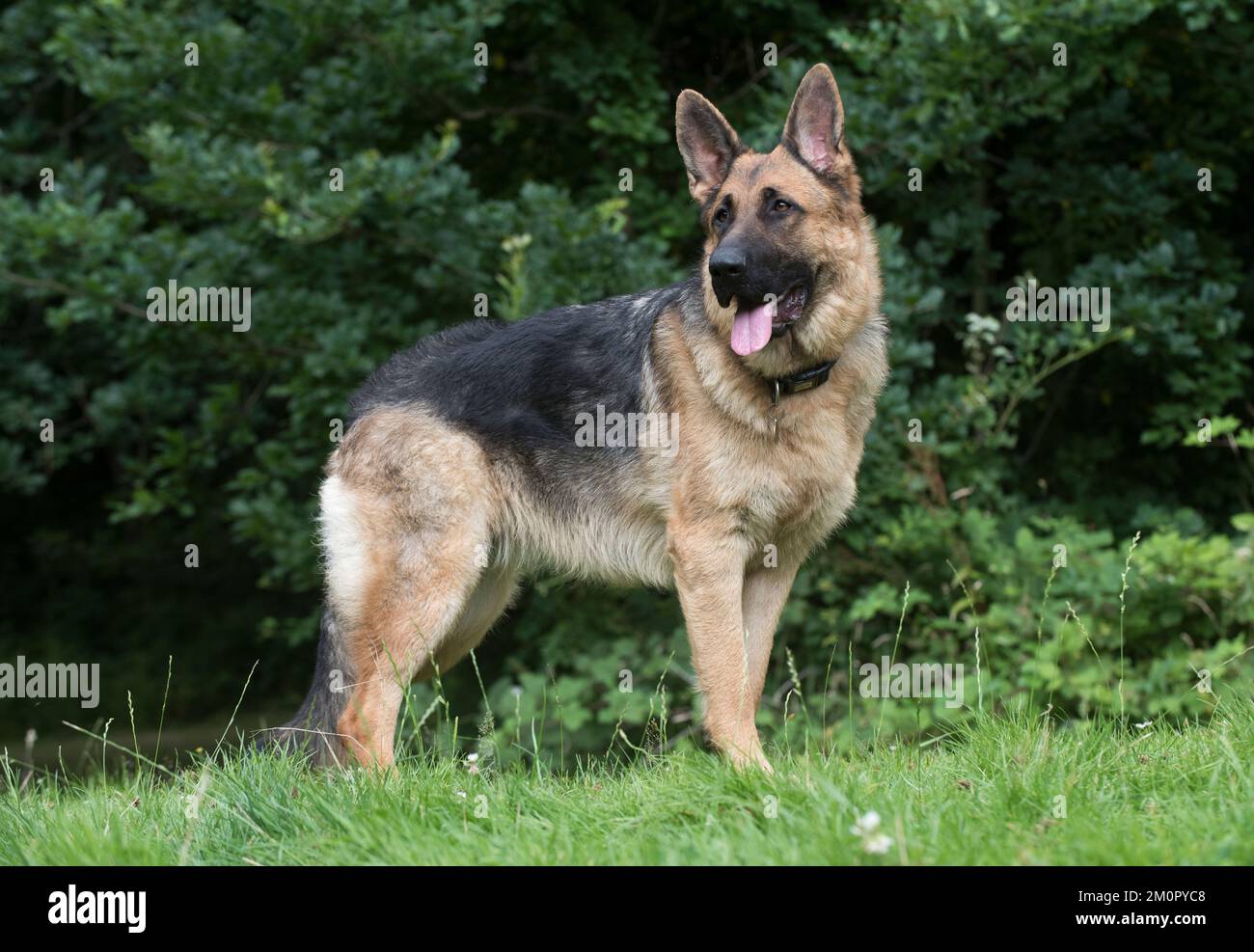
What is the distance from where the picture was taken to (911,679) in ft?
21.5

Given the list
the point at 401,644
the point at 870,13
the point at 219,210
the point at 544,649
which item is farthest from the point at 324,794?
the point at 870,13

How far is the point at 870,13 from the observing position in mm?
7426

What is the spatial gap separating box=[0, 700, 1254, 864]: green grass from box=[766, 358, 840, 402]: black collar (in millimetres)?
1374

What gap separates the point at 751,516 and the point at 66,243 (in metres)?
4.98

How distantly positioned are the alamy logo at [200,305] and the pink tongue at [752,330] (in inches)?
159

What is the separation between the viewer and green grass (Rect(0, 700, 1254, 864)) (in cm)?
277

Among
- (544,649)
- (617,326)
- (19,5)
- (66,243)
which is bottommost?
(544,649)

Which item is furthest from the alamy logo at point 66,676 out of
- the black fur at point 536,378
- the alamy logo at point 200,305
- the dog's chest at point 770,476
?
the dog's chest at point 770,476

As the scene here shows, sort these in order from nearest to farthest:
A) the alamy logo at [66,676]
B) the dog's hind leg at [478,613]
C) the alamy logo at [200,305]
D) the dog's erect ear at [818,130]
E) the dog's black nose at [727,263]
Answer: the dog's black nose at [727,263] → the dog's erect ear at [818,130] → the dog's hind leg at [478,613] → the alamy logo at [200,305] → the alamy logo at [66,676]

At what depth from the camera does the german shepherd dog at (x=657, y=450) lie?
4.48 metres

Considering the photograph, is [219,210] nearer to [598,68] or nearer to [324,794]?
[598,68]

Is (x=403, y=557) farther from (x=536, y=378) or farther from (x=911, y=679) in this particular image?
(x=911, y=679)

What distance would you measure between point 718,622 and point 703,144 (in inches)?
71.7

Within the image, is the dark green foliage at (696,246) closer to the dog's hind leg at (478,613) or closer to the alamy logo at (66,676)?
the dog's hind leg at (478,613)
